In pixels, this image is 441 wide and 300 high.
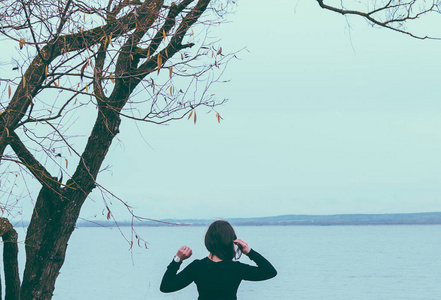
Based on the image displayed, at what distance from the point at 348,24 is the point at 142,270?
192 feet

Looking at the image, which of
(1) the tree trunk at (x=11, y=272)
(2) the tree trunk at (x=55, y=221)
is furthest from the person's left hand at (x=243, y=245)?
(1) the tree trunk at (x=11, y=272)

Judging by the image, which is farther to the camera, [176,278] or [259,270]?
[259,270]

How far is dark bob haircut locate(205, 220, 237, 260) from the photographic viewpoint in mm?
4441

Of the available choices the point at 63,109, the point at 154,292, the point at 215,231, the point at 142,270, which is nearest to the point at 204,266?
the point at 215,231

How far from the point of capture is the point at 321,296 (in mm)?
45125

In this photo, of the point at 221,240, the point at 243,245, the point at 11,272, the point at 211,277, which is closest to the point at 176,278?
the point at 211,277

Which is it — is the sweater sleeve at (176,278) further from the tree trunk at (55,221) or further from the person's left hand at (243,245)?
the tree trunk at (55,221)

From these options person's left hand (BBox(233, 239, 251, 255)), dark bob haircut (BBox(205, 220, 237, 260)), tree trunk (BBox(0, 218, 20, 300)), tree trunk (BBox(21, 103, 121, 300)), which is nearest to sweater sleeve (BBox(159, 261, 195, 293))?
dark bob haircut (BBox(205, 220, 237, 260))

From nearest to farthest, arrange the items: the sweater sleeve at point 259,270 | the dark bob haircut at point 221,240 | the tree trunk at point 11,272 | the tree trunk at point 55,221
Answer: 1. the dark bob haircut at point 221,240
2. the sweater sleeve at point 259,270
3. the tree trunk at point 11,272
4. the tree trunk at point 55,221

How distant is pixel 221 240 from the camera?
14.6 feet

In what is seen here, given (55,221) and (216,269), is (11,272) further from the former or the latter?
(216,269)

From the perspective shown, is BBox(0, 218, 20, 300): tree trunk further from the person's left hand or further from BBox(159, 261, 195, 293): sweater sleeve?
the person's left hand

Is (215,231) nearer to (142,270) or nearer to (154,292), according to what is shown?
(154,292)

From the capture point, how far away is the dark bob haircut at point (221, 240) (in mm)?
4441
